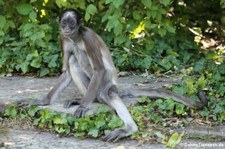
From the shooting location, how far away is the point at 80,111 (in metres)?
6.12

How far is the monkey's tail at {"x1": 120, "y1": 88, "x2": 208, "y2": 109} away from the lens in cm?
655

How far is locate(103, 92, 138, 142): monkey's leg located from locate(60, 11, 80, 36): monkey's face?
2.77ft

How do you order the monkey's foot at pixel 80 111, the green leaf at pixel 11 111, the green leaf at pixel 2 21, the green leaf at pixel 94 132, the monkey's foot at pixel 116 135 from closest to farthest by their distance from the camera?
1. the monkey's foot at pixel 116 135
2. the green leaf at pixel 94 132
3. the monkey's foot at pixel 80 111
4. the green leaf at pixel 11 111
5. the green leaf at pixel 2 21

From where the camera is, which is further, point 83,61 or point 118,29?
point 118,29

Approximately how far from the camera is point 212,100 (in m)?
6.84

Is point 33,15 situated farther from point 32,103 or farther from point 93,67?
point 93,67

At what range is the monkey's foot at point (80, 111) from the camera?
20.0ft

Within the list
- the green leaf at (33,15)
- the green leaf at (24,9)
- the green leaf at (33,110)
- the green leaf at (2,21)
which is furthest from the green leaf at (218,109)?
the green leaf at (2,21)

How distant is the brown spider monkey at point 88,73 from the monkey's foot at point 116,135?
280 mm

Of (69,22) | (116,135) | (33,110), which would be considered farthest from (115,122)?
(69,22)

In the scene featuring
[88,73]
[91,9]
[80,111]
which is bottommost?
[80,111]

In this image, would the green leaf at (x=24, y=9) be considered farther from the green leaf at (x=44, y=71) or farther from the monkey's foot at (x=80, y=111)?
the monkey's foot at (x=80, y=111)

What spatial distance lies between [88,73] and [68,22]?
2.17 ft

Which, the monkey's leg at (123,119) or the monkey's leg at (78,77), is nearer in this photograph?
the monkey's leg at (123,119)
